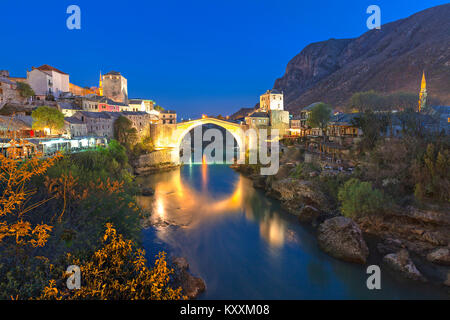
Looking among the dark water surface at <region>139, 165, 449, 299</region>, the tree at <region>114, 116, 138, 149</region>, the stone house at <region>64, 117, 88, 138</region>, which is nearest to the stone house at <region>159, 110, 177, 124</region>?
the tree at <region>114, 116, 138, 149</region>

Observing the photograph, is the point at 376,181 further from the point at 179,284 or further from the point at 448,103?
the point at 448,103

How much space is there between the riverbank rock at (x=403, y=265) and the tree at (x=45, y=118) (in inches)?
693

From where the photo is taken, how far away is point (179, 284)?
19.1 feet

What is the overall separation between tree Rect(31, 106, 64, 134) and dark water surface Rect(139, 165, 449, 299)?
7.52 m

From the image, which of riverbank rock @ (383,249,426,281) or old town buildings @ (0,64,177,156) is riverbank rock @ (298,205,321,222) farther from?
old town buildings @ (0,64,177,156)

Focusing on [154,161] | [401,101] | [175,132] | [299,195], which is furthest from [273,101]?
[299,195]

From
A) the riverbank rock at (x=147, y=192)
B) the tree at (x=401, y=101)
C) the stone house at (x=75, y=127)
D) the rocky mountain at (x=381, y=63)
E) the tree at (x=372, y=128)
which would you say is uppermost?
the rocky mountain at (x=381, y=63)

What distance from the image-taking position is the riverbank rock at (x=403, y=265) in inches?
241

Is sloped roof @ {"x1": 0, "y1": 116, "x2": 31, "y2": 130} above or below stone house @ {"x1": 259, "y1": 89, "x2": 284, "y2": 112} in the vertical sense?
below


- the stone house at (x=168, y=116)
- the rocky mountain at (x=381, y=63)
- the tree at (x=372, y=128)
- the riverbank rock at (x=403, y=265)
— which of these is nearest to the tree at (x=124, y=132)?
the stone house at (x=168, y=116)

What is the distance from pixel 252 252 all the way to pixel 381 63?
4999 centimetres

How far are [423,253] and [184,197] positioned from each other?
1089 centimetres

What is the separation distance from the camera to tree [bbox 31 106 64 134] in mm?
14242

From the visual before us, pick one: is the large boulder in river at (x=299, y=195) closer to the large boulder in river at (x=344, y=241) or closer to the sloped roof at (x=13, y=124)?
the large boulder in river at (x=344, y=241)
